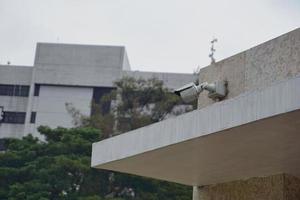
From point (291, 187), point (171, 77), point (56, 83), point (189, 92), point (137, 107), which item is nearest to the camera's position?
point (291, 187)

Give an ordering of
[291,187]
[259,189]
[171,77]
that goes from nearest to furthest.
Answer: [291,187]
[259,189]
[171,77]

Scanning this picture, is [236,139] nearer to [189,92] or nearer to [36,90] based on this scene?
[189,92]

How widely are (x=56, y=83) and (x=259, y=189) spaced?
27.6 metres

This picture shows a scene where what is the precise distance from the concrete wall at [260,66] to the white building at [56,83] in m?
24.9

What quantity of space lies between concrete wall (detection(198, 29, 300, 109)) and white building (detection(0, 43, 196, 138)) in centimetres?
2495

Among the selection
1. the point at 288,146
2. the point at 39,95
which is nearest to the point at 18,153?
the point at 39,95

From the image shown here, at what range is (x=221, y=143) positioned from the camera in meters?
5.03

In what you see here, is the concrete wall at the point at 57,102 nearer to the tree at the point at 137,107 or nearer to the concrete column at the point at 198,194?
the tree at the point at 137,107

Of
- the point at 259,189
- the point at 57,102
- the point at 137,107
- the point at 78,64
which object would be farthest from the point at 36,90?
the point at 259,189

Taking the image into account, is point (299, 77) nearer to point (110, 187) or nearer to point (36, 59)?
point (110, 187)

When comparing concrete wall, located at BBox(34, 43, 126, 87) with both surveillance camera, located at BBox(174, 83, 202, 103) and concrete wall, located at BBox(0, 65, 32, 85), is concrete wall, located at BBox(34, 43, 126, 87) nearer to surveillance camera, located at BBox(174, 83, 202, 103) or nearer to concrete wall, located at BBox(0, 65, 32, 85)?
concrete wall, located at BBox(0, 65, 32, 85)

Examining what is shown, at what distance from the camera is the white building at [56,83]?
3238cm

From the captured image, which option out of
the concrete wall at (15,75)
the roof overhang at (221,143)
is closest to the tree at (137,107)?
the concrete wall at (15,75)

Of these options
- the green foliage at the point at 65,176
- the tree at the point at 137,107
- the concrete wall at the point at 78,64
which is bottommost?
the green foliage at the point at 65,176
